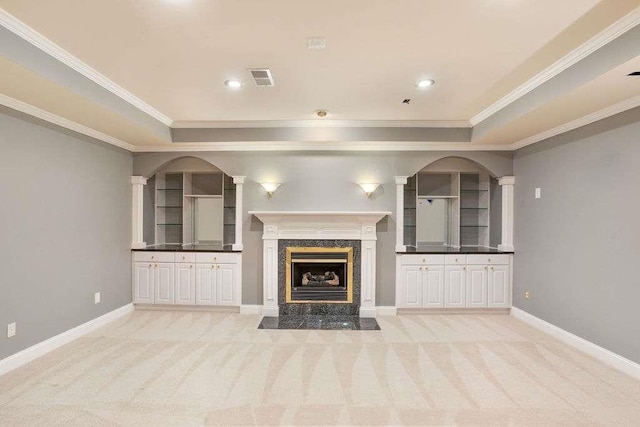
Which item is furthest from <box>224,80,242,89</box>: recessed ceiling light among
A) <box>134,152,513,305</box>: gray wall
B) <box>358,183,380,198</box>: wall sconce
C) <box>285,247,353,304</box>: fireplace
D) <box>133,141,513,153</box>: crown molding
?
<box>285,247,353,304</box>: fireplace

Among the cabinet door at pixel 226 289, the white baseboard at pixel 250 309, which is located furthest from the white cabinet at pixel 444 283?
the cabinet door at pixel 226 289

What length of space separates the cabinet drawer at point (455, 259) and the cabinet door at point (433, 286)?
0.12 metres

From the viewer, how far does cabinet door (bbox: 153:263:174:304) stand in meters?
4.87

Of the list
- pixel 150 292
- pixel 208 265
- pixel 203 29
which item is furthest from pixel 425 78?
pixel 150 292

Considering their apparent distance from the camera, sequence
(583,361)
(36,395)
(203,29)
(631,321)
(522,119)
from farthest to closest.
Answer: (522,119) → (583,361) → (631,321) → (36,395) → (203,29)

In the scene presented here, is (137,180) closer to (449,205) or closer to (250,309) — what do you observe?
(250,309)

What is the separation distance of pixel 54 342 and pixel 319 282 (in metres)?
3.13

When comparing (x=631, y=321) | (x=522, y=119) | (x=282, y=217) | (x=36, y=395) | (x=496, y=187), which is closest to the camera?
(x=36, y=395)

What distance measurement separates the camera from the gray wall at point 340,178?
15.8 ft

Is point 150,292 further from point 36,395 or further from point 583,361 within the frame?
point 583,361

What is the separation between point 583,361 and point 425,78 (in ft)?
10.4

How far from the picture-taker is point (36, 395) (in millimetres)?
→ 2604

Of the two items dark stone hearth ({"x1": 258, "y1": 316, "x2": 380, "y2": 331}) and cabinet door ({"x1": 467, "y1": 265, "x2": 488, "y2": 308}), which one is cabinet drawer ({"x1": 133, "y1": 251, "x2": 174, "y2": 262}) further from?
cabinet door ({"x1": 467, "y1": 265, "x2": 488, "y2": 308})

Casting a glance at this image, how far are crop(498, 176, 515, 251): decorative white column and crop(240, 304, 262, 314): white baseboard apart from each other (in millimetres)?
3684
